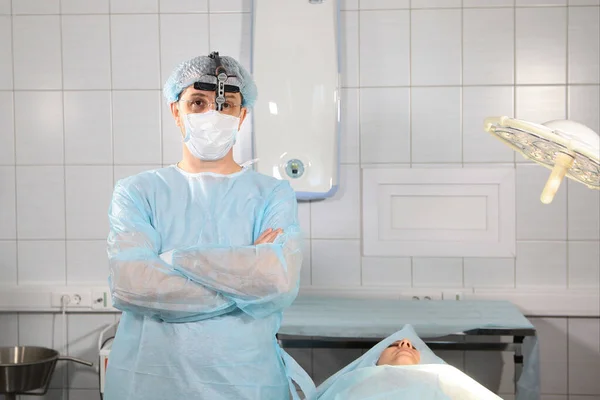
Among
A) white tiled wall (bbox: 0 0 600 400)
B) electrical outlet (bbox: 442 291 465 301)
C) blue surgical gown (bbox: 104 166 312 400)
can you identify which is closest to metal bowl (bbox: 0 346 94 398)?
white tiled wall (bbox: 0 0 600 400)

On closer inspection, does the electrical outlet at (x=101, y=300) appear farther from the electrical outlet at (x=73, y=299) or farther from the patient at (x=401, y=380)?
the patient at (x=401, y=380)

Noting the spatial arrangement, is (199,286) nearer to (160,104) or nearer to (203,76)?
(203,76)

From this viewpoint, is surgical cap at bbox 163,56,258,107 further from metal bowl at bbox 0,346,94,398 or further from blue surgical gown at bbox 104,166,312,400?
metal bowl at bbox 0,346,94,398

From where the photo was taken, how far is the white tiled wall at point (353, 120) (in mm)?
3068

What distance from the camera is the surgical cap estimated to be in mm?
1973

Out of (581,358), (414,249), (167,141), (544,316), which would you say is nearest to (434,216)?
(414,249)

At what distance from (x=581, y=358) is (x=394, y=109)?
1286mm

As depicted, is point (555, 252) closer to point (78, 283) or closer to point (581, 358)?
point (581, 358)

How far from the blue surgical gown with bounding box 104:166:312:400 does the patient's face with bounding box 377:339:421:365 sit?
1.32ft

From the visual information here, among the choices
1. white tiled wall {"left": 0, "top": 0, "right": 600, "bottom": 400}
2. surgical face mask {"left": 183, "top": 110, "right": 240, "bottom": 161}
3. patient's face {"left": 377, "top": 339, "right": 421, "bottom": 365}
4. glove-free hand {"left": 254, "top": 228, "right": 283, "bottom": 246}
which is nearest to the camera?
glove-free hand {"left": 254, "top": 228, "right": 283, "bottom": 246}

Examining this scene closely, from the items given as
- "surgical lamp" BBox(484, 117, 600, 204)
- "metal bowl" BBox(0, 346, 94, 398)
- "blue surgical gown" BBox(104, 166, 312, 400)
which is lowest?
"metal bowl" BBox(0, 346, 94, 398)

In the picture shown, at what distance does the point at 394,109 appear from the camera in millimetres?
3096

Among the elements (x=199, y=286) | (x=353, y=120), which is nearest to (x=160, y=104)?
(x=353, y=120)

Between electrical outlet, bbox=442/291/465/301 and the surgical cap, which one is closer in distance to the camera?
the surgical cap
